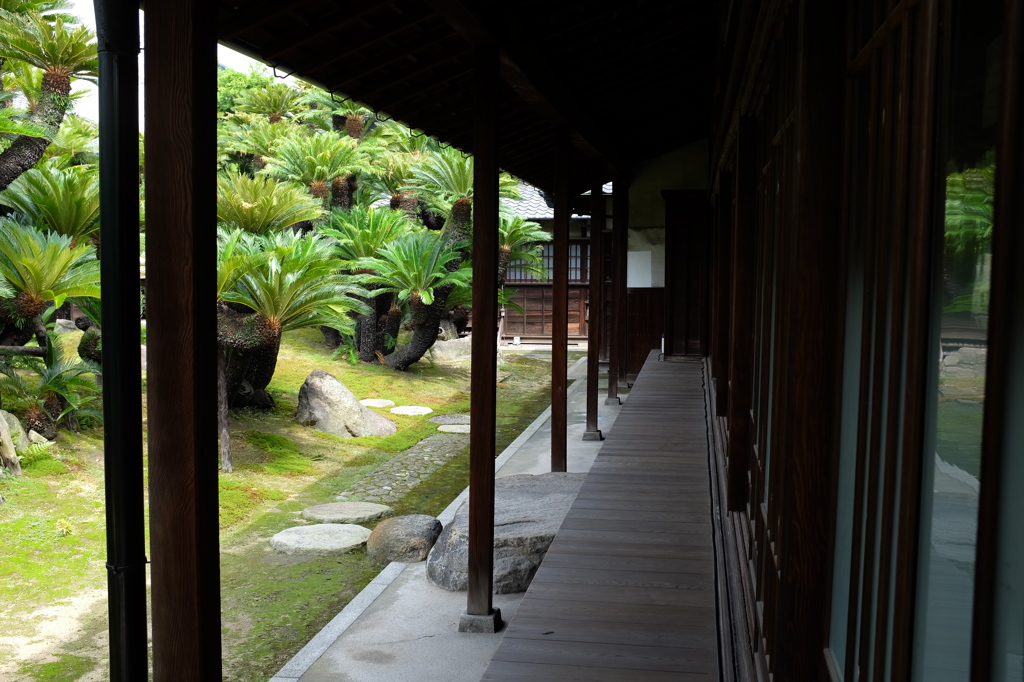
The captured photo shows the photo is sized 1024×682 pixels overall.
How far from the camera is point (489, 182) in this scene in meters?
4.55

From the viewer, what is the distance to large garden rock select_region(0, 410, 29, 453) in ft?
27.3

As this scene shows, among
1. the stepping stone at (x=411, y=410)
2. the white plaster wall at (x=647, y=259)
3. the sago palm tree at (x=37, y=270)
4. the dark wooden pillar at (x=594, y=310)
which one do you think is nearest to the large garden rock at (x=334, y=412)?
the stepping stone at (x=411, y=410)

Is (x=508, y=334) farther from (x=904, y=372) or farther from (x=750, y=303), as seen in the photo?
(x=904, y=372)

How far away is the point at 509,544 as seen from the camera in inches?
219

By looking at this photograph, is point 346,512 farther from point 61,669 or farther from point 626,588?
point 626,588

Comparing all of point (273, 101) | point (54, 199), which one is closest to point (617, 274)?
point (54, 199)

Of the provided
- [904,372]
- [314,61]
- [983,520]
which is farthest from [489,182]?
[983,520]

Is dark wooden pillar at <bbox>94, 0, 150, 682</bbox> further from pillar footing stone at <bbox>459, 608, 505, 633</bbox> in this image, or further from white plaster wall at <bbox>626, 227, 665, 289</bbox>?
white plaster wall at <bbox>626, 227, 665, 289</bbox>

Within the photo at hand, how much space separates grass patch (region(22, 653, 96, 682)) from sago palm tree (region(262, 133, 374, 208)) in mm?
13646

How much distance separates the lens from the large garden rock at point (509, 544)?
216 inches

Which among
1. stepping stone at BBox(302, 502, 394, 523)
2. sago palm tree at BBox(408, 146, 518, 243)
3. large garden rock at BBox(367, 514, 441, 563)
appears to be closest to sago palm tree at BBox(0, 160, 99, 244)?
stepping stone at BBox(302, 502, 394, 523)

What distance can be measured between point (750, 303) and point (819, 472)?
2.43 metres

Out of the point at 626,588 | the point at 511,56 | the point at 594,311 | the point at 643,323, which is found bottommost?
the point at 626,588

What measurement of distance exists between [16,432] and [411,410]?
20.3ft
